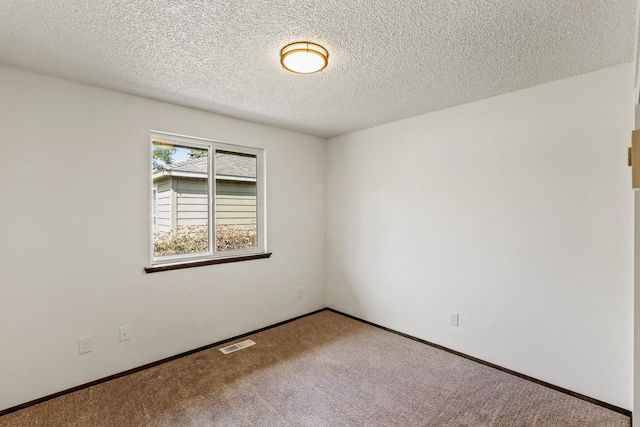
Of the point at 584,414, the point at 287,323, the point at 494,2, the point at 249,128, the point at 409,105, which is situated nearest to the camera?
the point at 494,2

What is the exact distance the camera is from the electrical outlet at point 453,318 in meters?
2.91

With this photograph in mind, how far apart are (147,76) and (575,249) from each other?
3.34 meters

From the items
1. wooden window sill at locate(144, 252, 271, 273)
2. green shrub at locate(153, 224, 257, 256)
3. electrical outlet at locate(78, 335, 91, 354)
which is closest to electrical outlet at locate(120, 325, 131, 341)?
electrical outlet at locate(78, 335, 91, 354)

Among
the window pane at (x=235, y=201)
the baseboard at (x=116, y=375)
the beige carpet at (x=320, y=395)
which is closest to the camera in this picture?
the beige carpet at (x=320, y=395)

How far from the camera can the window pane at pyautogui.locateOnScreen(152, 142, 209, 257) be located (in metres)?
2.90

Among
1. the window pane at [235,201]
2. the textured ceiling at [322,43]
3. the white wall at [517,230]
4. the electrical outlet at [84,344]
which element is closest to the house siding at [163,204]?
the window pane at [235,201]

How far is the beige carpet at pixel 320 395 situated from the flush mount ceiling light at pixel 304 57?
88.9 inches

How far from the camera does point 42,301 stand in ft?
7.31

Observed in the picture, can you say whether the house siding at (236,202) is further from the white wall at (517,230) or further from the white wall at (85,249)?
the white wall at (517,230)

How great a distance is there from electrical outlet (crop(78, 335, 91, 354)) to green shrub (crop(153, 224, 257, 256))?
0.80m

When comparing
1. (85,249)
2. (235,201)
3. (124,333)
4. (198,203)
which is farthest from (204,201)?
(124,333)

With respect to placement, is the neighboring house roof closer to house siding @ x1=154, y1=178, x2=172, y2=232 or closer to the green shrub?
house siding @ x1=154, y1=178, x2=172, y2=232

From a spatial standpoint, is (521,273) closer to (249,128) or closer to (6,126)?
(249,128)

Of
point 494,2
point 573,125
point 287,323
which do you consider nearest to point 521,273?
point 573,125
